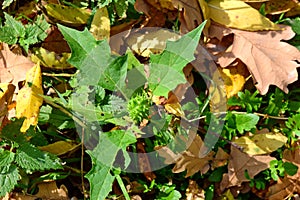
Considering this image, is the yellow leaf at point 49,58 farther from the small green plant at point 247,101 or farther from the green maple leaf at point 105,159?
the small green plant at point 247,101

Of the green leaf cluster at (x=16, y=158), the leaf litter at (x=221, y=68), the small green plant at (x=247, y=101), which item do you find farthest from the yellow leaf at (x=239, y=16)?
the green leaf cluster at (x=16, y=158)

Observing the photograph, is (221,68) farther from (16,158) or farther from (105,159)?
(16,158)

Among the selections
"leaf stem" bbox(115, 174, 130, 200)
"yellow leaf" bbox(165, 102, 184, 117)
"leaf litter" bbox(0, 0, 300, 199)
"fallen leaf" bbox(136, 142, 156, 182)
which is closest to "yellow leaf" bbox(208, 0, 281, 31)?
"leaf litter" bbox(0, 0, 300, 199)

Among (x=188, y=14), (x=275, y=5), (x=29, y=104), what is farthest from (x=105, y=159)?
(x=275, y=5)

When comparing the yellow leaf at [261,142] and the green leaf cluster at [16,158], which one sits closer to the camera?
the green leaf cluster at [16,158]

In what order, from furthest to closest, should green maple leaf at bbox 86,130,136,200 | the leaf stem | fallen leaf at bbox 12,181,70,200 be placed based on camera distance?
1. fallen leaf at bbox 12,181,70,200
2. the leaf stem
3. green maple leaf at bbox 86,130,136,200

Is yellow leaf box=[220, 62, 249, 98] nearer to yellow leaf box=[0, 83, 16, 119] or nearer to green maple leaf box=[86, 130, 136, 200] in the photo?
green maple leaf box=[86, 130, 136, 200]
